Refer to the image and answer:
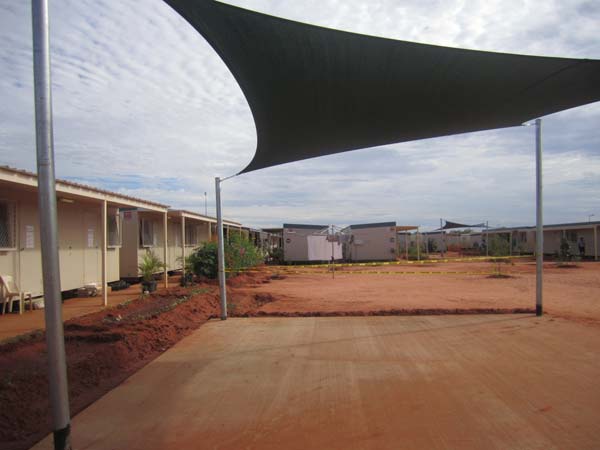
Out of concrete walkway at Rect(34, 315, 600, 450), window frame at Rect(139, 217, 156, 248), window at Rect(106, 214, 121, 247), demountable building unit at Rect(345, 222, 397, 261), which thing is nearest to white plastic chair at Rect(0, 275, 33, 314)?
window at Rect(106, 214, 121, 247)

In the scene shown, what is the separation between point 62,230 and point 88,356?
20.0 ft

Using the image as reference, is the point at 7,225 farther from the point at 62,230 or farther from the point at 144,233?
the point at 144,233

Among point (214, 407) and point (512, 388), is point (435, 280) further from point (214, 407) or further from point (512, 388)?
point (214, 407)

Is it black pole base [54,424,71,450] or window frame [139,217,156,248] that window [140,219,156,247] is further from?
black pole base [54,424,71,450]

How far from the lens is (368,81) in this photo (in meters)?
4.55

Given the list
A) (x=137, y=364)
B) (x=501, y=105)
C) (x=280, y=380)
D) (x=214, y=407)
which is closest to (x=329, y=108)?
(x=501, y=105)

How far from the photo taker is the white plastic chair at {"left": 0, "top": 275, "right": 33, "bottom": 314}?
8.71 meters

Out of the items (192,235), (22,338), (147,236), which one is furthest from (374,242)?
(22,338)

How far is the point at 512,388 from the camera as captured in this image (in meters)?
4.50

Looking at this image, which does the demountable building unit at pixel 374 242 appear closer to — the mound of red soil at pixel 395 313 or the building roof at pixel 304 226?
the building roof at pixel 304 226

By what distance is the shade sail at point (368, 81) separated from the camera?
12.2 ft

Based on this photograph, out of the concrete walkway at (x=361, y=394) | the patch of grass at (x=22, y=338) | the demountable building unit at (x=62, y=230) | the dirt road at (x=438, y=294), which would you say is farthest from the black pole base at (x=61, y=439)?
the dirt road at (x=438, y=294)

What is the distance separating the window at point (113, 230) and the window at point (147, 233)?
6.88 ft

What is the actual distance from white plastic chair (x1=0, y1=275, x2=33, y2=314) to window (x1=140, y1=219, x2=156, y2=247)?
6.67 meters
